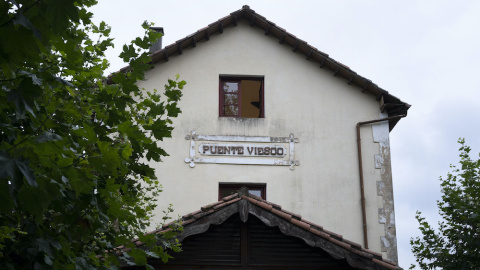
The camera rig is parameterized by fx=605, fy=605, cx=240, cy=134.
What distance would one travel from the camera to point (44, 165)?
11.8 feet

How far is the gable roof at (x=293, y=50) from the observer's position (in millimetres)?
13508

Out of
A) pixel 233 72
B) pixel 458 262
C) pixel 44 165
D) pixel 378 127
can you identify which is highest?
pixel 233 72

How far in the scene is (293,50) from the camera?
14.1 metres

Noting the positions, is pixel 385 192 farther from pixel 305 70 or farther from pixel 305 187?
pixel 305 70

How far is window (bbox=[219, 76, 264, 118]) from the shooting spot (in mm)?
13703

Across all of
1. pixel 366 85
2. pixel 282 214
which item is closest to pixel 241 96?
pixel 366 85

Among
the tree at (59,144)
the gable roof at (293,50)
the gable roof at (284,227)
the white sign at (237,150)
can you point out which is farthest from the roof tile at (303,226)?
the gable roof at (293,50)

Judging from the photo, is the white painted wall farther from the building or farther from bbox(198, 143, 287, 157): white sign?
bbox(198, 143, 287, 157): white sign

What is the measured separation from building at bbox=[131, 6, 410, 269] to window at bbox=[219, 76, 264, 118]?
0.08 ft

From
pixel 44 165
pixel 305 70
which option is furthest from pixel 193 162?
pixel 44 165

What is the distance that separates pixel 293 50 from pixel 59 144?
11.0 metres

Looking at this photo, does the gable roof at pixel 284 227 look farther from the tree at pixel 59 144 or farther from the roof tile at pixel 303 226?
the tree at pixel 59 144

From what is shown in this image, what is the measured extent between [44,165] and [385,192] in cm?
1039

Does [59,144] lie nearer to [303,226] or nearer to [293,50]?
[303,226]
